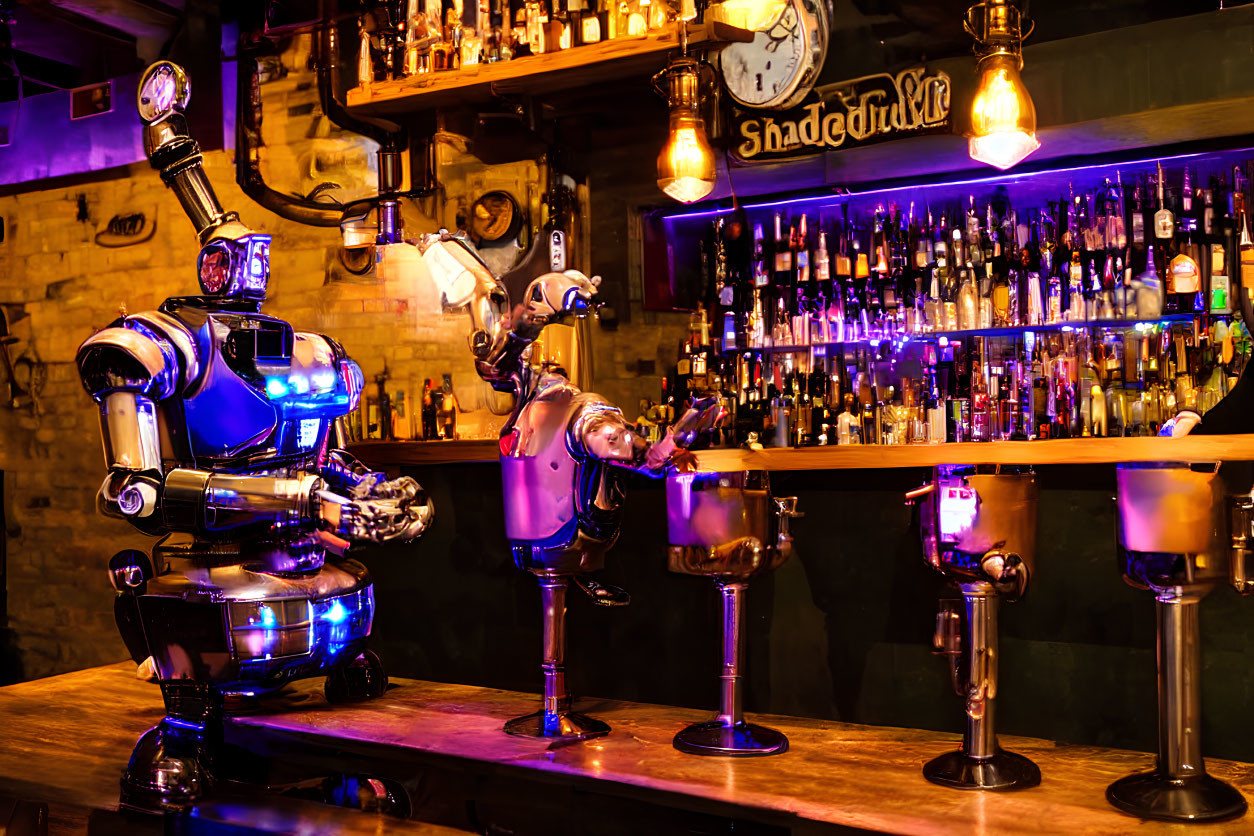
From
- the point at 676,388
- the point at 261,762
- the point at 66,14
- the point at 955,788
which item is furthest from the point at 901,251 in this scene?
the point at 66,14

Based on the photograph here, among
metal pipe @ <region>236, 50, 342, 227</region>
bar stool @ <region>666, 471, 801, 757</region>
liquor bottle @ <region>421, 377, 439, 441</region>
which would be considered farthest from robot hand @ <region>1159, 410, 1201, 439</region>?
metal pipe @ <region>236, 50, 342, 227</region>

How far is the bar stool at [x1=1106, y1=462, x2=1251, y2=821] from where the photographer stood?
8.29ft

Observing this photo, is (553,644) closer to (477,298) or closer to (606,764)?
(606,764)

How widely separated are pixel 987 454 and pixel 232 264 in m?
1.99

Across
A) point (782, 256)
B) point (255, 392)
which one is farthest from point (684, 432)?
point (782, 256)

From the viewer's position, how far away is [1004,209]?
4.95 meters

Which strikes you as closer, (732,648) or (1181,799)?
(1181,799)

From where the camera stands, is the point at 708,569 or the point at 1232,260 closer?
the point at 708,569

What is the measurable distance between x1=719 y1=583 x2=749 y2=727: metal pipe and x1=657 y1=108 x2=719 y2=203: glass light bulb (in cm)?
121

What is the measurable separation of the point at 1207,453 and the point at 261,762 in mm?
2682

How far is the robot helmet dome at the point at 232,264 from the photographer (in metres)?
3.01

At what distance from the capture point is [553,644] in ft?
10.5

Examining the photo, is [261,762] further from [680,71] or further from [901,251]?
[901,251]

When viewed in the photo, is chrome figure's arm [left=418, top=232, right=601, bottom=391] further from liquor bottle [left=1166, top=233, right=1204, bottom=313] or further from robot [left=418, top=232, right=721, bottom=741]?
liquor bottle [left=1166, top=233, right=1204, bottom=313]
